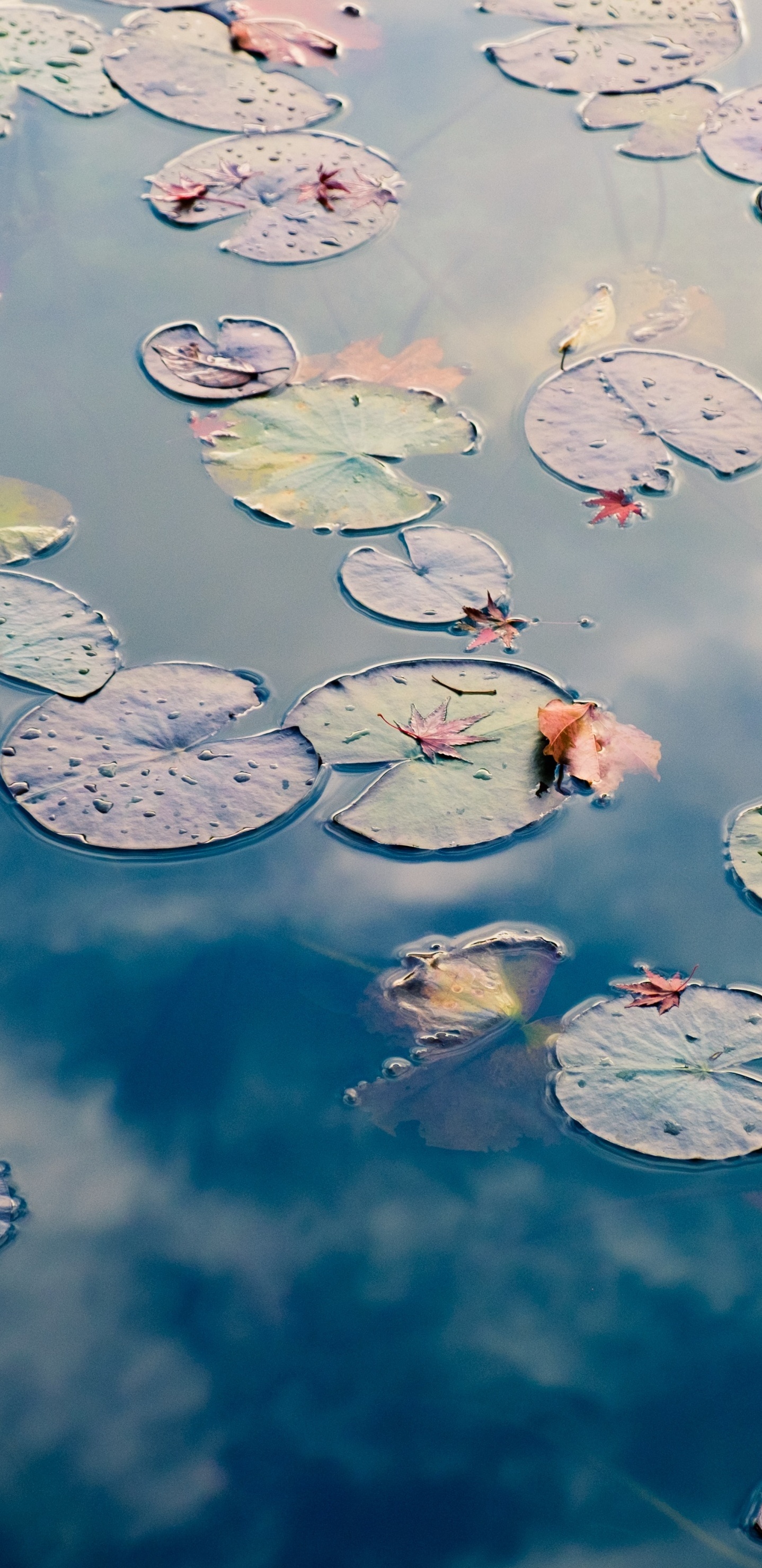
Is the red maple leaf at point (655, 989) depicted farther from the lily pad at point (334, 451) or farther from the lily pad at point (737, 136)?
the lily pad at point (737, 136)

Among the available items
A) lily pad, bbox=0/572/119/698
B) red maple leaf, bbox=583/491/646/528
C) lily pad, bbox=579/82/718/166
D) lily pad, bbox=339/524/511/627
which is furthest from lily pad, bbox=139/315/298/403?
lily pad, bbox=579/82/718/166

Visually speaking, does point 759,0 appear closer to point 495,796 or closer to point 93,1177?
point 495,796

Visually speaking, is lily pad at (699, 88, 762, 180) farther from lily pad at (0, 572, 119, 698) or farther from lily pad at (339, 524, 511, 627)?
lily pad at (0, 572, 119, 698)

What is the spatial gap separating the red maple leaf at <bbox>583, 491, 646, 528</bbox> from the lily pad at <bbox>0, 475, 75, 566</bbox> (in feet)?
4.03

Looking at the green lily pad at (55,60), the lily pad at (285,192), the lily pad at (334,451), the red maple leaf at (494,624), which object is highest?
Result: the green lily pad at (55,60)

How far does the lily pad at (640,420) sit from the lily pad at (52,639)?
46.4 inches

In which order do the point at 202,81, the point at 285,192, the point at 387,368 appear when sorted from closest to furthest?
the point at 387,368 → the point at 285,192 → the point at 202,81

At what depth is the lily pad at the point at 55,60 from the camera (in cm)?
393

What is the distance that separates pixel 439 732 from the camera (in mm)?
2438

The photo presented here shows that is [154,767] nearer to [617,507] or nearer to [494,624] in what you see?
[494,624]

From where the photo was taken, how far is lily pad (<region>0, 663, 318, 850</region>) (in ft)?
7.58

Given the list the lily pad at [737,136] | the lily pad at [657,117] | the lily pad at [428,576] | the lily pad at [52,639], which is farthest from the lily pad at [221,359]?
the lily pad at [737,136]

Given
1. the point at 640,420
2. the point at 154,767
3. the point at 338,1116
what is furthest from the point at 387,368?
the point at 338,1116

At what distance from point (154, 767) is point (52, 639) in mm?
423
